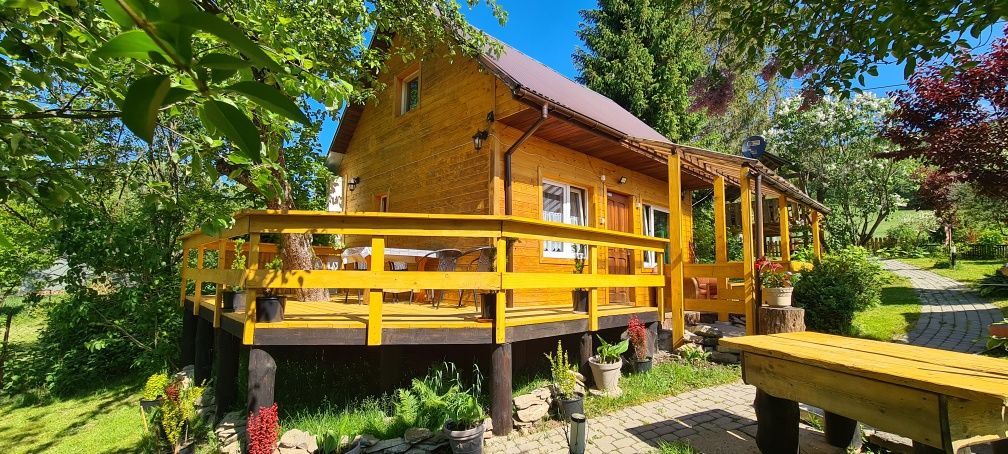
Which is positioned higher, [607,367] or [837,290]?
[837,290]

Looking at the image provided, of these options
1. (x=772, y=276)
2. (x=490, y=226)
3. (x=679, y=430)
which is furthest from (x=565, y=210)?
(x=679, y=430)

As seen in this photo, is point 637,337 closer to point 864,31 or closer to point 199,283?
point 864,31

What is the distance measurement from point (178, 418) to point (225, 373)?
67cm

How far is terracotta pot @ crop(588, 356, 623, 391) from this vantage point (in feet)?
17.2

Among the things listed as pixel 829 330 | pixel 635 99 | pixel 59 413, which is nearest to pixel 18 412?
pixel 59 413

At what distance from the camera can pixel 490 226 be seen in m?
4.61

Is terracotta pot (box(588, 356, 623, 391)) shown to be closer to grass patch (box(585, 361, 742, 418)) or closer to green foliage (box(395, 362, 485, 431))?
grass patch (box(585, 361, 742, 418))

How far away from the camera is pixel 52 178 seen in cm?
181

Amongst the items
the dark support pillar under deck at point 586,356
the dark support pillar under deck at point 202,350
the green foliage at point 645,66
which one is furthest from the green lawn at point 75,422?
the green foliage at point 645,66

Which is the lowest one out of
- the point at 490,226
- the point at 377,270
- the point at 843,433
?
the point at 843,433

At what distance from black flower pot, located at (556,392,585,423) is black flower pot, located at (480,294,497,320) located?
3.68ft

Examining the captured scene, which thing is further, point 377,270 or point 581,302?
point 581,302

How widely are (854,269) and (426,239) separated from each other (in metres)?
7.39

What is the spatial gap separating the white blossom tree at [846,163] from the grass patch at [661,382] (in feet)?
47.9
